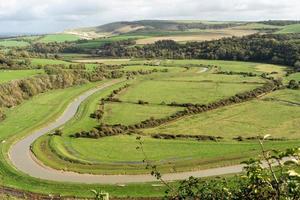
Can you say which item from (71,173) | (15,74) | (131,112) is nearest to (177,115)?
(131,112)

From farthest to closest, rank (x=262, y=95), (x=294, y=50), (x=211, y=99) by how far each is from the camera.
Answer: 1. (x=294, y=50)
2. (x=262, y=95)
3. (x=211, y=99)

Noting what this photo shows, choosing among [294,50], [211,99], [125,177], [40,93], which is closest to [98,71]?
[40,93]

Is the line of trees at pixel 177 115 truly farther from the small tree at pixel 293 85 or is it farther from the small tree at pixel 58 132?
the small tree at pixel 293 85

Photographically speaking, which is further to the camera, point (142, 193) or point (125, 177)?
point (125, 177)

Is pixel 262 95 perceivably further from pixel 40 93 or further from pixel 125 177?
pixel 125 177

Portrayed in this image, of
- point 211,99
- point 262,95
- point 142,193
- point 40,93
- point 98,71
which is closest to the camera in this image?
point 142,193

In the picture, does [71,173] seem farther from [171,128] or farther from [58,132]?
[171,128]
